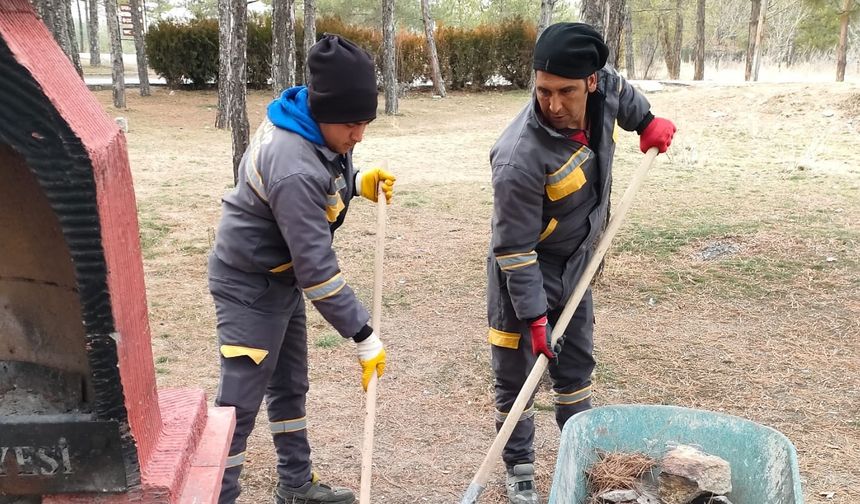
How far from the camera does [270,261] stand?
2.54 meters

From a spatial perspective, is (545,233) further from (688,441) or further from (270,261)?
(270,261)

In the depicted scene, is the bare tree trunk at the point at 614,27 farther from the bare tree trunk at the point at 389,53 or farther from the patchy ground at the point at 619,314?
the bare tree trunk at the point at 389,53

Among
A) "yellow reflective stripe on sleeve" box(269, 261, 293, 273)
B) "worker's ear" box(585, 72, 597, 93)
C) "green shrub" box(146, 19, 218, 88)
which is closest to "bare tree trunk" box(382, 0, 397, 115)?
→ "green shrub" box(146, 19, 218, 88)

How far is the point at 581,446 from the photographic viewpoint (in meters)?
2.58

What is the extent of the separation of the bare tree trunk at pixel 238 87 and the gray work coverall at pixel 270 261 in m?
4.46

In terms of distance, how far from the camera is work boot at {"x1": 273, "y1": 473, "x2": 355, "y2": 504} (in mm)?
3104

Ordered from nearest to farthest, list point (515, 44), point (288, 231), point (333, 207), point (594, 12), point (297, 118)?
1. point (288, 231)
2. point (297, 118)
3. point (333, 207)
4. point (594, 12)
5. point (515, 44)

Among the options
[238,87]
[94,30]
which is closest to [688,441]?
[238,87]

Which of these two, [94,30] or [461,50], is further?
[94,30]

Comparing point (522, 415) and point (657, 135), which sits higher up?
point (657, 135)

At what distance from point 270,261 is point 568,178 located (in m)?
1.14

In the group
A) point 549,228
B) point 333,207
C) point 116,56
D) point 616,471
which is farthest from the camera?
point 116,56

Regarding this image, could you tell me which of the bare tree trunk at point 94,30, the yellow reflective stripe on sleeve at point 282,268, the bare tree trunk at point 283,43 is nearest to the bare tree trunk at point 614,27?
the yellow reflective stripe on sleeve at point 282,268

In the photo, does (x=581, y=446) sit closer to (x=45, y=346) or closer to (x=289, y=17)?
(x=45, y=346)
